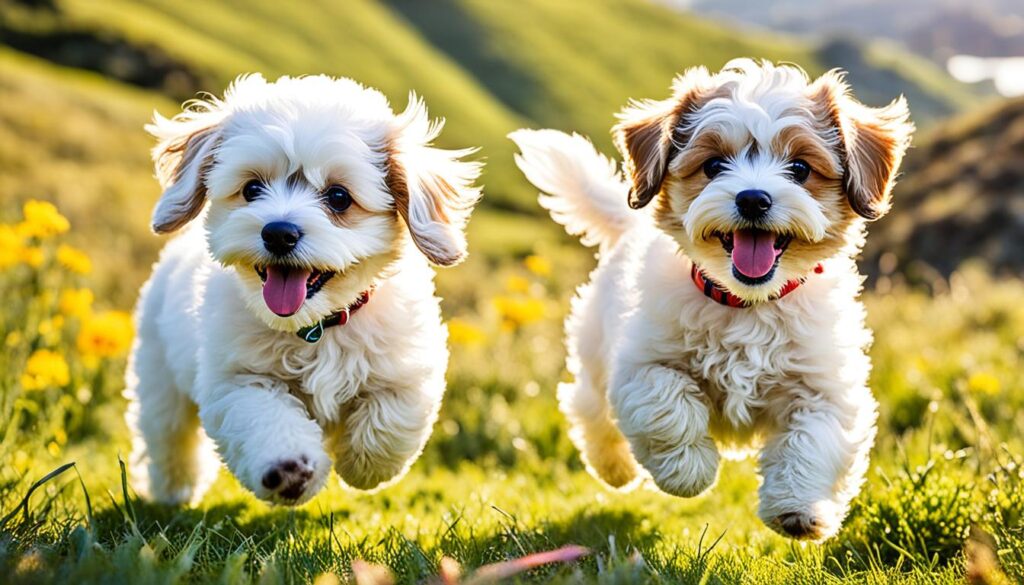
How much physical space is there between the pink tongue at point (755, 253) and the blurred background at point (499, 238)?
3.46 feet

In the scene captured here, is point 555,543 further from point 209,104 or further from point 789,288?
point 209,104

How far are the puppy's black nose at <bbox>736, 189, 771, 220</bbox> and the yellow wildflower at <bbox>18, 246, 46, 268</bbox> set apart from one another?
14.3 feet

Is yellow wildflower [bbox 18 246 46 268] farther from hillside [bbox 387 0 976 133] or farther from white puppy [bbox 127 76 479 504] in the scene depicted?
hillside [bbox 387 0 976 133]

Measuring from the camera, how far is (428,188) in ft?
13.6

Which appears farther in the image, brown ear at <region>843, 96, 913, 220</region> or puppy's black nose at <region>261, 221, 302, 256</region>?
brown ear at <region>843, 96, 913, 220</region>

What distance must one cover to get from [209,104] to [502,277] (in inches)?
578

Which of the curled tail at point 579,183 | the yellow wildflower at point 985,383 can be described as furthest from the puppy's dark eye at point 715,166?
the yellow wildflower at point 985,383

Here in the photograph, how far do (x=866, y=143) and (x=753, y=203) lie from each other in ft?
2.28

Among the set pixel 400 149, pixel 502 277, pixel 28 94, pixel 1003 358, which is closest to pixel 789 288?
pixel 400 149

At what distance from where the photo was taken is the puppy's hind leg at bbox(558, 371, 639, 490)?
5.30 metres

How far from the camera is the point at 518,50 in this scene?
143 ft

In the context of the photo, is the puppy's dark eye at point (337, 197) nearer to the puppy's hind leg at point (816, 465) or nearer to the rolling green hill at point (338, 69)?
the puppy's hind leg at point (816, 465)

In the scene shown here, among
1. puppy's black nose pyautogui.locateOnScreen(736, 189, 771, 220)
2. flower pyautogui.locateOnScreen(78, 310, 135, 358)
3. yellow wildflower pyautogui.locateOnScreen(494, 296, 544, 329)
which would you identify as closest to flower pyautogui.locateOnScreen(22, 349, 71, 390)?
flower pyautogui.locateOnScreen(78, 310, 135, 358)

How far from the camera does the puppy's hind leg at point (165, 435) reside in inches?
199
